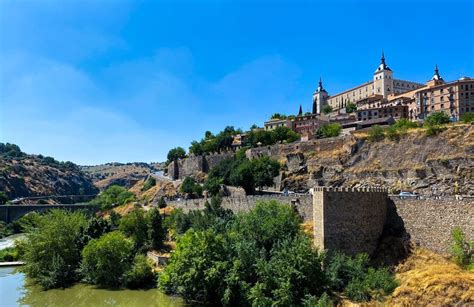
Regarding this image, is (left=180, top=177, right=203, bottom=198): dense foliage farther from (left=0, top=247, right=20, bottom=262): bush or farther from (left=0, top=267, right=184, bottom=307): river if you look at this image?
(left=0, top=267, right=184, bottom=307): river

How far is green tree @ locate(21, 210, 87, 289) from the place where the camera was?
34.4m

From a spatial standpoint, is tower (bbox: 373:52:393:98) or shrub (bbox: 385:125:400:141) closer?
shrub (bbox: 385:125:400:141)

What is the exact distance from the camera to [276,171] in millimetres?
59281

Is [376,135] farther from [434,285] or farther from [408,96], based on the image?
[408,96]

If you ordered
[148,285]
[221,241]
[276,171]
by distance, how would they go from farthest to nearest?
[276,171] → [148,285] → [221,241]

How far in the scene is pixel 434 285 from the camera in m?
20.6

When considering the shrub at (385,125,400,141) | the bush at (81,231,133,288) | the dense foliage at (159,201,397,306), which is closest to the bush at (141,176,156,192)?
the shrub at (385,125,400,141)

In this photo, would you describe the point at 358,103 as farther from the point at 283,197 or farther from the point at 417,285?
the point at 417,285

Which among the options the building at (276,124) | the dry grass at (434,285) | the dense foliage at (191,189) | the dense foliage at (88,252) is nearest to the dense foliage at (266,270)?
the dry grass at (434,285)

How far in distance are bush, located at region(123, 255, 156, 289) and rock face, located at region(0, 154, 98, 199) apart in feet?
349

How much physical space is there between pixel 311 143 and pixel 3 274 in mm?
44559

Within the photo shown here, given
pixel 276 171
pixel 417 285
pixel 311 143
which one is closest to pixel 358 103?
pixel 311 143

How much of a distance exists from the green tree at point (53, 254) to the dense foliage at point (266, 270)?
10122mm

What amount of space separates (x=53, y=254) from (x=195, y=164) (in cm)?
5351
